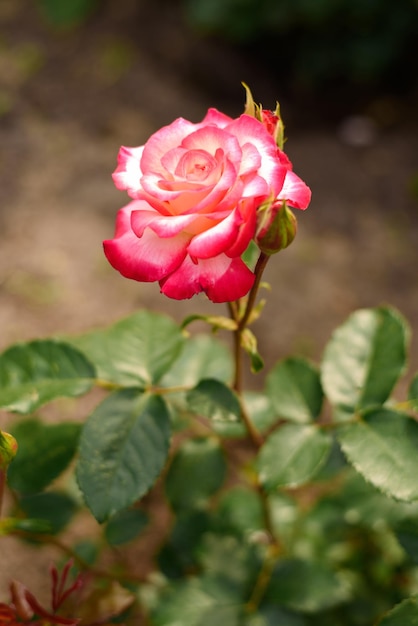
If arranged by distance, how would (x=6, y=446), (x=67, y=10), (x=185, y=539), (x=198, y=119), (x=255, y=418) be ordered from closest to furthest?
(x=6, y=446) → (x=255, y=418) → (x=185, y=539) → (x=198, y=119) → (x=67, y=10)

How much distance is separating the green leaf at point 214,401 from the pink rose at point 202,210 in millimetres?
210

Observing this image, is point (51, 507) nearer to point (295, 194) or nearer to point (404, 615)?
point (404, 615)

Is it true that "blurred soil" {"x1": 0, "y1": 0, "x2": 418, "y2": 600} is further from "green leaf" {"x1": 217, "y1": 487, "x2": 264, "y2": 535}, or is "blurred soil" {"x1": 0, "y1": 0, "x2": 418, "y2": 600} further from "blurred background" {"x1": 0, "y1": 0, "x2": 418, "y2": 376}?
"green leaf" {"x1": 217, "y1": 487, "x2": 264, "y2": 535}

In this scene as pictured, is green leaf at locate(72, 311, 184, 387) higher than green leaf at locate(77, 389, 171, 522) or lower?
higher

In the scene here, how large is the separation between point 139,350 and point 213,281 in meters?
0.30

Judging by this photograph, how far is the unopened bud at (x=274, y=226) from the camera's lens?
537 millimetres

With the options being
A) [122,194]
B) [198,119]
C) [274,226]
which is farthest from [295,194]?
[198,119]

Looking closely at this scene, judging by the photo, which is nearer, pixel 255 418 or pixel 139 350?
pixel 139 350

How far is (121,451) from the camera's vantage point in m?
0.69

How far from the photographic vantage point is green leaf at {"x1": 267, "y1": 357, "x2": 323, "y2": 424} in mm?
861

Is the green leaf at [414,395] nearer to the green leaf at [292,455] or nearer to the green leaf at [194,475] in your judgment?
the green leaf at [292,455]

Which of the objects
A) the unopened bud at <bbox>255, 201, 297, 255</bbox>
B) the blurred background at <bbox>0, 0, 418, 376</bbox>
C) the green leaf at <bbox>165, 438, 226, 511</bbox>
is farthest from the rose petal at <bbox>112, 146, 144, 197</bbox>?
the blurred background at <bbox>0, 0, 418, 376</bbox>

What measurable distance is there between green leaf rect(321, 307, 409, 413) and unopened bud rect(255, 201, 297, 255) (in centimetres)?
32

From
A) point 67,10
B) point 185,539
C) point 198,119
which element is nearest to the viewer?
point 185,539
